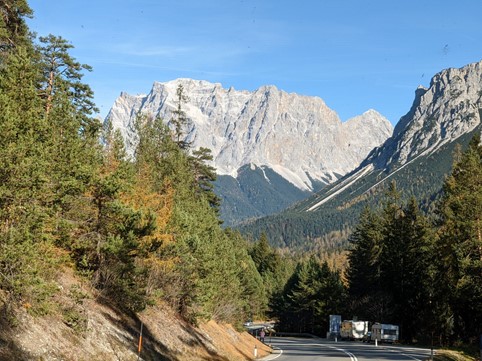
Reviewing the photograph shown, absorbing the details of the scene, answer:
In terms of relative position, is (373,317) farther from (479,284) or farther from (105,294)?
(105,294)

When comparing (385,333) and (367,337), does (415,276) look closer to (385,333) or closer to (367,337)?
(385,333)

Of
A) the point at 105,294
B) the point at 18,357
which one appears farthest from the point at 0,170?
the point at 105,294

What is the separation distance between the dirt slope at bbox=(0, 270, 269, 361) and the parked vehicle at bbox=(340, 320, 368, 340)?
1776 inches

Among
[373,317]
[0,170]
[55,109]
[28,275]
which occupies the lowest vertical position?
[373,317]

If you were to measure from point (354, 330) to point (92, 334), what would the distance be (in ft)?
203

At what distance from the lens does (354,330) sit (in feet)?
255

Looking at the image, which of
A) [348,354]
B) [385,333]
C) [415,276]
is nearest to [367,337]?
[385,333]

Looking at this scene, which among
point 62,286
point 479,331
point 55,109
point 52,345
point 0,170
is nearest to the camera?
point 0,170

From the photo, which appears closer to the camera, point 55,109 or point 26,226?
point 26,226

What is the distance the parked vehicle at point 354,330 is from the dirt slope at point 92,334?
148 feet

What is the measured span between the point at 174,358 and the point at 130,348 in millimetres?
3886

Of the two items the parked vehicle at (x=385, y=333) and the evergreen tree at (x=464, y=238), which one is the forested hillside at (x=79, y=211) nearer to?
the evergreen tree at (x=464, y=238)

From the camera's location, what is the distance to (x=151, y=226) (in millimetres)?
26688

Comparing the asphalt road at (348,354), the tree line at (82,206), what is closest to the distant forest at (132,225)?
the tree line at (82,206)
